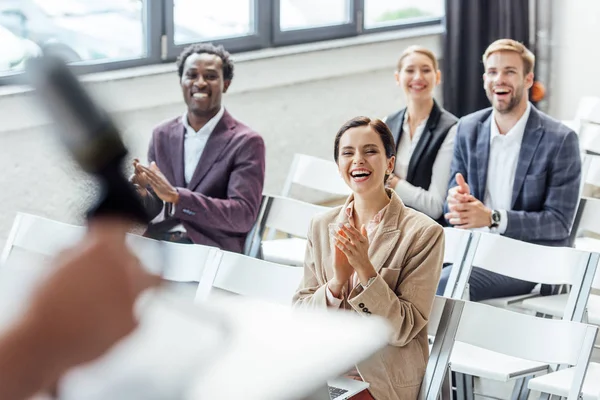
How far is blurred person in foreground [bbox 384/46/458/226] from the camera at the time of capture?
12.1 feet

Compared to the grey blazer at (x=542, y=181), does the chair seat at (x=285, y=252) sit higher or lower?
lower

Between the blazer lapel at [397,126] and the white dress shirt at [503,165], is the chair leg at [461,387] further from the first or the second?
the blazer lapel at [397,126]

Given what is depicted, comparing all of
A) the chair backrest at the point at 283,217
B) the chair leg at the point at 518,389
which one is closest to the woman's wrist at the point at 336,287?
the chair leg at the point at 518,389

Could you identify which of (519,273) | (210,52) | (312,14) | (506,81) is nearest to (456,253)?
(519,273)

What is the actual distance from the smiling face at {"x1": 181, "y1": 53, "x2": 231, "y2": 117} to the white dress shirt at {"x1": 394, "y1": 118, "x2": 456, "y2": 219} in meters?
0.73

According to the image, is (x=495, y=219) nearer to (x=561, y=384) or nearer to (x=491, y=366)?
(x=491, y=366)

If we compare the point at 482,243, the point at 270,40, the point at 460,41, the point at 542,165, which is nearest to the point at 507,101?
Result: the point at 542,165

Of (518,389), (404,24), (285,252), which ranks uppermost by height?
(404,24)

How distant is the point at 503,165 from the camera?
3623 millimetres

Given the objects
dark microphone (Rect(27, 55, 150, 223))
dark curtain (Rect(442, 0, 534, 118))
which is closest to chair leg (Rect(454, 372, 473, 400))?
dark microphone (Rect(27, 55, 150, 223))

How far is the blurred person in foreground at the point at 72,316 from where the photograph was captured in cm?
40

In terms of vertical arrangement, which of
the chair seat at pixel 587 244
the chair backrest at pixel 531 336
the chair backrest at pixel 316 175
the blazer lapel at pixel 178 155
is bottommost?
the chair seat at pixel 587 244

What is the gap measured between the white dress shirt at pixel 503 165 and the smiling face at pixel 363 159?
0.98m

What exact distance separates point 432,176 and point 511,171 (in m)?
0.31
